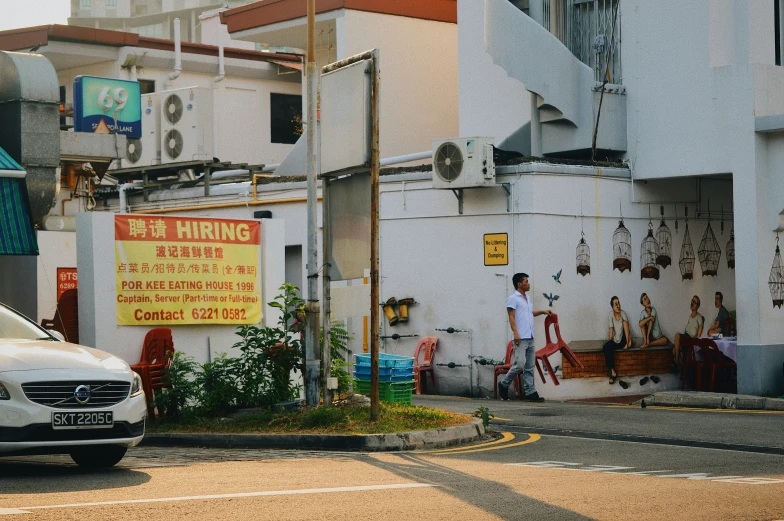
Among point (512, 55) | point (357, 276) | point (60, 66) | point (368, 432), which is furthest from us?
point (60, 66)

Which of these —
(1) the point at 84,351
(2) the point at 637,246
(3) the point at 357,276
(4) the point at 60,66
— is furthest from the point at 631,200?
(4) the point at 60,66

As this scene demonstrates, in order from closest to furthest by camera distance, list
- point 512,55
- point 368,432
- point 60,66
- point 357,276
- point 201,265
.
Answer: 1. point 368,432
2. point 357,276
3. point 201,265
4. point 512,55
5. point 60,66

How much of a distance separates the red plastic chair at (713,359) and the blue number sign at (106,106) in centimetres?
1186

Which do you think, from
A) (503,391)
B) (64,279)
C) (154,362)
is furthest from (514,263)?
(64,279)

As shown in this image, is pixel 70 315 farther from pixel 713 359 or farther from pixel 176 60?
pixel 176 60

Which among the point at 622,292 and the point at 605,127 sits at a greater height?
the point at 605,127

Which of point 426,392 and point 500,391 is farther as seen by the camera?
point 426,392

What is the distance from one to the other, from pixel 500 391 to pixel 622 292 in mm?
3261

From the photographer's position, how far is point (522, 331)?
752 inches

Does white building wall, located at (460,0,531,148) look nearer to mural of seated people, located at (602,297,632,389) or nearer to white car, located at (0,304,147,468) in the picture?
mural of seated people, located at (602,297,632,389)

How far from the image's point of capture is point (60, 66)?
3288 centimetres

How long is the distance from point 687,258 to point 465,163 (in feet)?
17.1

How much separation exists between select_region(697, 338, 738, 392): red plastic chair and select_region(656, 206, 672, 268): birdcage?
1693 mm

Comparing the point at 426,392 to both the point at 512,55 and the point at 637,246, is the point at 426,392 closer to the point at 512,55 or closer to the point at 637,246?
the point at 637,246
